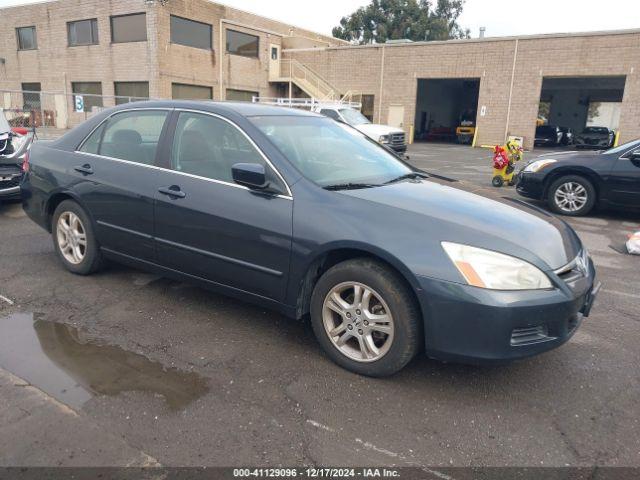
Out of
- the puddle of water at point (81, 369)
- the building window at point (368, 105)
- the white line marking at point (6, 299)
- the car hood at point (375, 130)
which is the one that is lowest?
the puddle of water at point (81, 369)

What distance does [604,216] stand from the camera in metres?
8.48

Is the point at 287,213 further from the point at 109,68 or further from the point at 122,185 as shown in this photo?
the point at 109,68

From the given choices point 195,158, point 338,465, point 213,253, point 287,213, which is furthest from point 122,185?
point 338,465

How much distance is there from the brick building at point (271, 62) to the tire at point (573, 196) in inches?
745

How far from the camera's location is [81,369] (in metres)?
3.16

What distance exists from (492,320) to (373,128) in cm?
1563

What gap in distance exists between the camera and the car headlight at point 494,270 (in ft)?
8.98

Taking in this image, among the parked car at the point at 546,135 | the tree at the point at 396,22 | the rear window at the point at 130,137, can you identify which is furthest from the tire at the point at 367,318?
the tree at the point at 396,22

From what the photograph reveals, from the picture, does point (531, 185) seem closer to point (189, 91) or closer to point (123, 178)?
point (123, 178)

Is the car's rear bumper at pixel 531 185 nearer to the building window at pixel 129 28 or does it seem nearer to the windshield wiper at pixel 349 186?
the windshield wiper at pixel 349 186

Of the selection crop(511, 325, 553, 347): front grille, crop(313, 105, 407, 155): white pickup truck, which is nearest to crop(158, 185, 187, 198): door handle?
crop(511, 325, 553, 347): front grille

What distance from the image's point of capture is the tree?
172ft

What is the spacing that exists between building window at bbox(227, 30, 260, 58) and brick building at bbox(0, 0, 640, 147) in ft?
0.19

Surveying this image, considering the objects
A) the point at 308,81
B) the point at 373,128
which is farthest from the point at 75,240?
the point at 308,81
